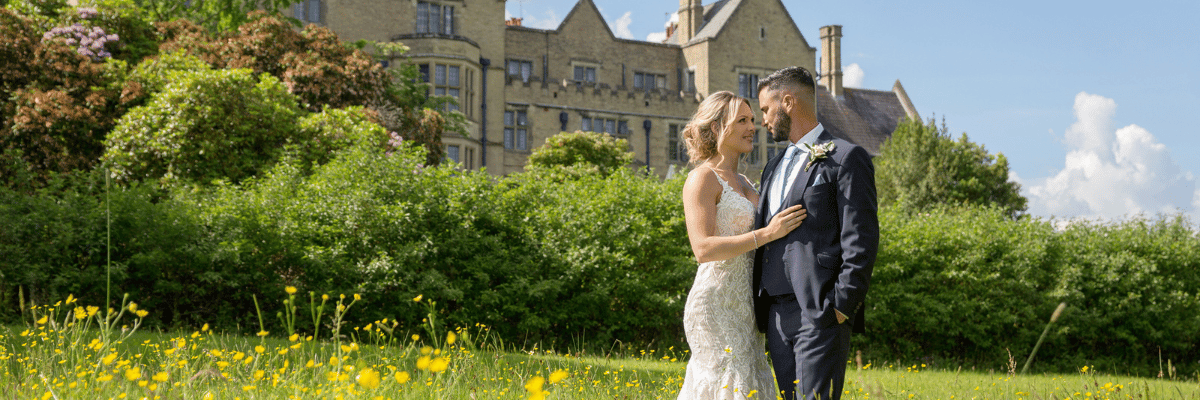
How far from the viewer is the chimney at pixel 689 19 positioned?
117 feet

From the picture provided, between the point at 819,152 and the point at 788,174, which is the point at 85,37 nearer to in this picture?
the point at 788,174

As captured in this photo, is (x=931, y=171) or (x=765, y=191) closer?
(x=765, y=191)

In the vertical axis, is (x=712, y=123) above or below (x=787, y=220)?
above

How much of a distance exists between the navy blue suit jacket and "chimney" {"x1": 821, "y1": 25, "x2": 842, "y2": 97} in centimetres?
3691

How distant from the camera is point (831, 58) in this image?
38.8 metres

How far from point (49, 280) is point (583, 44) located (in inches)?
1041

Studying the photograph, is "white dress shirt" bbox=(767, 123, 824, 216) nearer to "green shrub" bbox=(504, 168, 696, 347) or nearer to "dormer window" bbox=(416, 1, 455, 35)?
"green shrub" bbox=(504, 168, 696, 347)

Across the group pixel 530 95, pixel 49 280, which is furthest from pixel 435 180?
pixel 530 95

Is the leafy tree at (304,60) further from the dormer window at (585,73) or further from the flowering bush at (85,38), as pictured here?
the dormer window at (585,73)

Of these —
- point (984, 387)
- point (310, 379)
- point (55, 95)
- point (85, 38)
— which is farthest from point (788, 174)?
point (85, 38)

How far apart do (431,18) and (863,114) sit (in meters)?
21.1

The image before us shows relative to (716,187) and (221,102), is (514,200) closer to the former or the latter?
(221,102)

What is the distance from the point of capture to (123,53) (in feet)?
48.8

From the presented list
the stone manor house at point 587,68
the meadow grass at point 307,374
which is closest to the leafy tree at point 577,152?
the stone manor house at point 587,68
